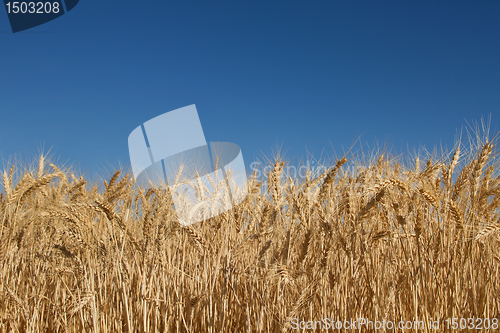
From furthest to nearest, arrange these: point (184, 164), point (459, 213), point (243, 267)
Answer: point (184, 164) < point (243, 267) < point (459, 213)

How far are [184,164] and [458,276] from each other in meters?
2.84

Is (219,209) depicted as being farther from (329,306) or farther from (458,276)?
(458,276)

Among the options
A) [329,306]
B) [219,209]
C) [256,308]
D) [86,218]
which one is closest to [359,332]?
[329,306]

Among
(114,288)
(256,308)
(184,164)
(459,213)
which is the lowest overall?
(256,308)

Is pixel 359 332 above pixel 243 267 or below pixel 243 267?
below

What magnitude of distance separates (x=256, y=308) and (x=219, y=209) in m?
0.72

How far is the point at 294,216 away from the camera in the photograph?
202 cm

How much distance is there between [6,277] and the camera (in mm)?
2561

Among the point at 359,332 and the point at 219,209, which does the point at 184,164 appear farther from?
the point at 359,332

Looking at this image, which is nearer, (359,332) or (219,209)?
(359,332)

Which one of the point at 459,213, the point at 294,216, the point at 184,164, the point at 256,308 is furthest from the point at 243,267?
the point at 184,164

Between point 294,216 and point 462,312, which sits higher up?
point 294,216

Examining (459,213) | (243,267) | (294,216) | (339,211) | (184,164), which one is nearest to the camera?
(459,213)

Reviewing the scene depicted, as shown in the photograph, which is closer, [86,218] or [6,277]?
Answer: [86,218]
